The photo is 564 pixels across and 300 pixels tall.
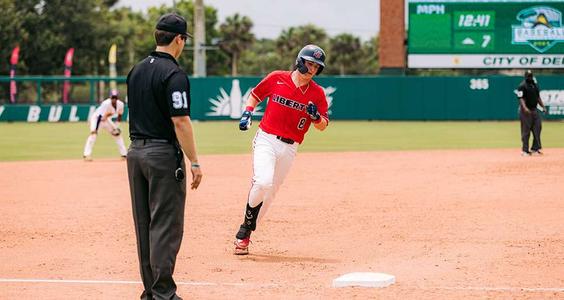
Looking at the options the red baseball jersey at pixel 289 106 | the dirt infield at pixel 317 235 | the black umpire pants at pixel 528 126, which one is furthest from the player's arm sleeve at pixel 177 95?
the black umpire pants at pixel 528 126

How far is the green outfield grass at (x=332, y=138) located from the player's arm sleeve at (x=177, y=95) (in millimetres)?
17504

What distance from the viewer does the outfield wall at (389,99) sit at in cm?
4175

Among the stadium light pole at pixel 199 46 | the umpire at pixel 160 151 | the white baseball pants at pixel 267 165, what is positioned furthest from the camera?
the stadium light pole at pixel 199 46

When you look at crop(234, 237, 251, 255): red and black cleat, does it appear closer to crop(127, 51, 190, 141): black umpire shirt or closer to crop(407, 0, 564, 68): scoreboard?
crop(127, 51, 190, 141): black umpire shirt

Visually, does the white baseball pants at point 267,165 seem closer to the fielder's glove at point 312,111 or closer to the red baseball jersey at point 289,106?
the red baseball jersey at point 289,106

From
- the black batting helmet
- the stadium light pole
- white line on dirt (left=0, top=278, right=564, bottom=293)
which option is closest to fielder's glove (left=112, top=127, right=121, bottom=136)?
the black batting helmet

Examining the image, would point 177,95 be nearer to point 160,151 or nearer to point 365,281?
point 160,151

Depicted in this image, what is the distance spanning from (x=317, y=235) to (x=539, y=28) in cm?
2995

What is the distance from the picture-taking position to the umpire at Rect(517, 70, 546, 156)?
22453mm

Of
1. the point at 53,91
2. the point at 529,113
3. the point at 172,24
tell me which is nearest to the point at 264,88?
the point at 172,24

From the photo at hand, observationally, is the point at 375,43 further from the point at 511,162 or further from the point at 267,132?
the point at 267,132

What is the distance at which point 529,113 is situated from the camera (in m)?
22.6

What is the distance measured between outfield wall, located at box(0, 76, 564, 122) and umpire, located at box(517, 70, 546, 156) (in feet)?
61.1

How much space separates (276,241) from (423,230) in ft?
5.81
